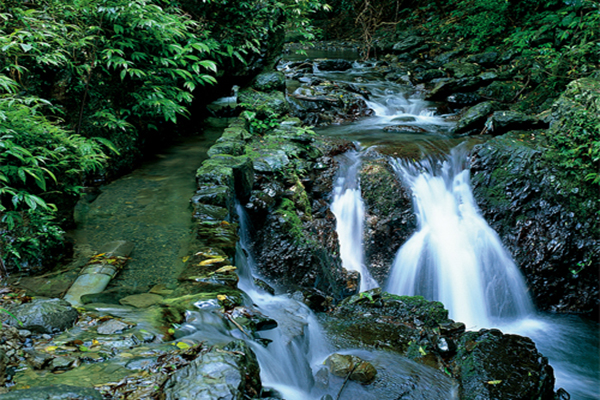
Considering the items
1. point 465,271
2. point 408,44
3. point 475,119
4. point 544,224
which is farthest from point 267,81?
point 408,44

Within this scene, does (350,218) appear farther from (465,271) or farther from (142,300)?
(142,300)

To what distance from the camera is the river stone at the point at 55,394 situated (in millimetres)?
1672

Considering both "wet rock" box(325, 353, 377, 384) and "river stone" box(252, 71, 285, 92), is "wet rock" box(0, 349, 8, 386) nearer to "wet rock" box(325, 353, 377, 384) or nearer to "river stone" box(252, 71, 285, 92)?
"wet rock" box(325, 353, 377, 384)

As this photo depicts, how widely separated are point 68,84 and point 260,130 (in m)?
3.80

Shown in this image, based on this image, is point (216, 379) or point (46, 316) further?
point (46, 316)

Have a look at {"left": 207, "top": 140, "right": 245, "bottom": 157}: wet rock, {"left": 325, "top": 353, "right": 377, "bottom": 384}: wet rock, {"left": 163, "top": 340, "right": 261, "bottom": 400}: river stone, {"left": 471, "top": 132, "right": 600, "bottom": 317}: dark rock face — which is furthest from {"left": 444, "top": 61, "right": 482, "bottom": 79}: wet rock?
{"left": 163, "top": 340, "right": 261, "bottom": 400}: river stone

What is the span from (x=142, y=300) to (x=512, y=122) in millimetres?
Result: 8720

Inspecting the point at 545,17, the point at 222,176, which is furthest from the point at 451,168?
the point at 545,17

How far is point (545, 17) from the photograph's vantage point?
13.4 metres

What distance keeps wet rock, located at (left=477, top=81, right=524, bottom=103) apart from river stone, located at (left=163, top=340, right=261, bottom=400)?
12.0m

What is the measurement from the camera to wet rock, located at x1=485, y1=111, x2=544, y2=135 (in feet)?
28.6

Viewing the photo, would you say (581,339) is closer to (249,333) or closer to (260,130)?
(249,333)

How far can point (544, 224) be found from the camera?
7.29m

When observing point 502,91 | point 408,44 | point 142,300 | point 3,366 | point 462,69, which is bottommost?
point 142,300
